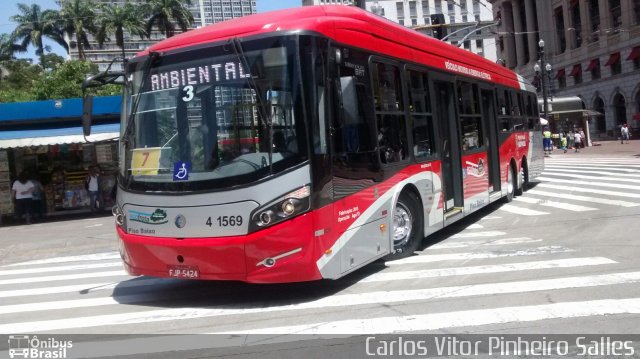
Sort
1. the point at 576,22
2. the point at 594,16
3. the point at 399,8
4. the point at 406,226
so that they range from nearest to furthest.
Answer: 1. the point at 406,226
2. the point at 594,16
3. the point at 576,22
4. the point at 399,8

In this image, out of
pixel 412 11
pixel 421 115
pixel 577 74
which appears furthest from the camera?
pixel 412 11

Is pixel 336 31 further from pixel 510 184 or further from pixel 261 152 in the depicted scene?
pixel 510 184

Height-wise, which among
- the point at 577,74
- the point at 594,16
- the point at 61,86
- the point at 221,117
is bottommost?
the point at 221,117

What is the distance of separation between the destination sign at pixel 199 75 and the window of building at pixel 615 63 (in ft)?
195

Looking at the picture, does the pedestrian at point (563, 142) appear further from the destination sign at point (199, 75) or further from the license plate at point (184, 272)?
the license plate at point (184, 272)

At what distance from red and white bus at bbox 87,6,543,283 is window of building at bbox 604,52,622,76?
2245 inches

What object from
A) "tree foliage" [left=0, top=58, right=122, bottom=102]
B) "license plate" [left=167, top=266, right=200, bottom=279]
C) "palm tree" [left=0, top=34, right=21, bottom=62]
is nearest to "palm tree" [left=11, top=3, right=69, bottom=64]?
"palm tree" [left=0, top=34, right=21, bottom=62]

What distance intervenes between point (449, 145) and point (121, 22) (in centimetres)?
5311

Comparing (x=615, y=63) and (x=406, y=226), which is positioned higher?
(x=615, y=63)

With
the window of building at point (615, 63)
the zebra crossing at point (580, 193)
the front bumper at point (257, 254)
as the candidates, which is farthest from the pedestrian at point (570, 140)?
the front bumper at point (257, 254)

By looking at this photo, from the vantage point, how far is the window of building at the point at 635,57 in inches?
2098

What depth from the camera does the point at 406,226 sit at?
29.0ft

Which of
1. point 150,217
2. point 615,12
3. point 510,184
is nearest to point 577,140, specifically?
point 615,12

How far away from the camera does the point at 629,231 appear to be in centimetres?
1044
